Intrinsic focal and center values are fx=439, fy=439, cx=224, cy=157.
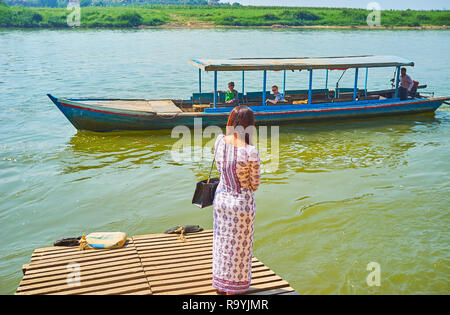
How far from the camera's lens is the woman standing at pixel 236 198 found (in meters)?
3.56

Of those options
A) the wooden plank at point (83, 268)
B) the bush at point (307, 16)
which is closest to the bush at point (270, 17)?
the bush at point (307, 16)

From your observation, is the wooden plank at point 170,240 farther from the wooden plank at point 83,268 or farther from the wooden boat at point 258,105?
the wooden boat at point 258,105

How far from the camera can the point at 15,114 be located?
14.0 meters

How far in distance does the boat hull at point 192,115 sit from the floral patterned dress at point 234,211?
25.5ft

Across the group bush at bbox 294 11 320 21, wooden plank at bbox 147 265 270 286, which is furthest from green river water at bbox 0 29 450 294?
bush at bbox 294 11 320 21

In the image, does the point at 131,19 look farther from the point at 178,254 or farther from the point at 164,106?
the point at 178,254

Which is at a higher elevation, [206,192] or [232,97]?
[206,192]

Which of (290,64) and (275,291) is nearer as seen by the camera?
(275,291)

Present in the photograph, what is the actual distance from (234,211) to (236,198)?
0.11 meters

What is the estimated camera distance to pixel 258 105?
42.5 feet

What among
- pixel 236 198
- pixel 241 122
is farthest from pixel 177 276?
pixel 241 122

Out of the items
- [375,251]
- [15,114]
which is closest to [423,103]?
[375,251]

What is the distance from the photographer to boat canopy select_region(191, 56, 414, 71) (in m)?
11.2

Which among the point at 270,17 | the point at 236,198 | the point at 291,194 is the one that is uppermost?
the point at 270,17
